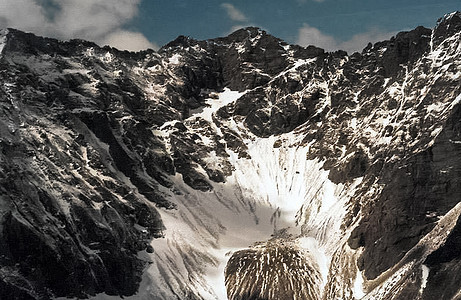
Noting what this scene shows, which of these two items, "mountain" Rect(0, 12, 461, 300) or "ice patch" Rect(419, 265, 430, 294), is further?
"mountain" Rect(0, 12, 461, 300)

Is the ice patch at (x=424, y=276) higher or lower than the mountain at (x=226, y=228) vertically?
lower

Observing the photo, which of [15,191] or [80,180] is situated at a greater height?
[80,180]

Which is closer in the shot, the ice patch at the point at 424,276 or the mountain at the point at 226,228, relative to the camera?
the ice patch at the point at 424,276

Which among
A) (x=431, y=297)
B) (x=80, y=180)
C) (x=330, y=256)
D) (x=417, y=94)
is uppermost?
(x=417, y=94)

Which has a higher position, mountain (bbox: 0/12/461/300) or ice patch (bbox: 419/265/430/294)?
mountain (bbox: 0/12/461/300)

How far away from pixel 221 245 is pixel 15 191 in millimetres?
60755

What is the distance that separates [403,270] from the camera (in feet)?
484

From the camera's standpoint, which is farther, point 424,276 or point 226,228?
point 226,228

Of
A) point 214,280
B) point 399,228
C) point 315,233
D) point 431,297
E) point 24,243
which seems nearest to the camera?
point 431,297

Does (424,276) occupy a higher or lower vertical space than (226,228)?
lower

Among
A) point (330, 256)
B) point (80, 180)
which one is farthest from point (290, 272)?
point (80, 180)

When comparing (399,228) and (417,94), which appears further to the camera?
(417,94)

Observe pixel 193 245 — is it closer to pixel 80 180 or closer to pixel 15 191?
pixel 80 180

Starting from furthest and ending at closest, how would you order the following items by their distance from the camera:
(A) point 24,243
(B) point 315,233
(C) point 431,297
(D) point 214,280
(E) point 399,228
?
1. (B) point 315,233
2. (D) point 214,280
3. (E) point 399,228
4. (A) point 24,243
5. (C) point 431,297
